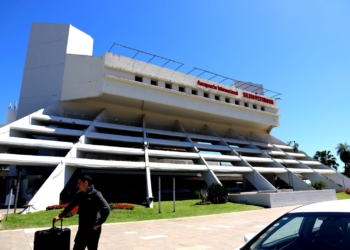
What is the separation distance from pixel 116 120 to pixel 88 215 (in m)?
26.9

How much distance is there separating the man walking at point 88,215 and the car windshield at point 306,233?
2.50 metres

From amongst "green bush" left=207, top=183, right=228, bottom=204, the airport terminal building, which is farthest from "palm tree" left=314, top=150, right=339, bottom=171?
"green bush" left=207, top=183, right=228, bottom=204

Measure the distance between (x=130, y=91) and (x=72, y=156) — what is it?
11219 mm

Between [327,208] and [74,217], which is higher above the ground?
[327,208]

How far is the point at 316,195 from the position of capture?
2464 cm

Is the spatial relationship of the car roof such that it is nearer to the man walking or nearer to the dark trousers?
the man walking

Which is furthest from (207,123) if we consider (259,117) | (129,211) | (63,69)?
(129,211)

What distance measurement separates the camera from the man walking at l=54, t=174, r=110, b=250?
4008 millimetres

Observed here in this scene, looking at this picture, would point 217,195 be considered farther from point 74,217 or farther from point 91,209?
point 91,209

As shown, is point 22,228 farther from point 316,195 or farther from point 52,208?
point 316,195

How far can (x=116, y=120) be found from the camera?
3017cm

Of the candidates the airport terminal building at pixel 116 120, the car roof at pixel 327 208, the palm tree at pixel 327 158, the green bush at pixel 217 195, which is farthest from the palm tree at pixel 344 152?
the car roof at pixel 327 208

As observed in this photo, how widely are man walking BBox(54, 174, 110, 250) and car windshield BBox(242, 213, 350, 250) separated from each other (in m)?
2.50

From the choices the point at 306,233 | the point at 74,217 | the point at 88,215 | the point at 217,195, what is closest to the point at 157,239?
the point at 88,215
